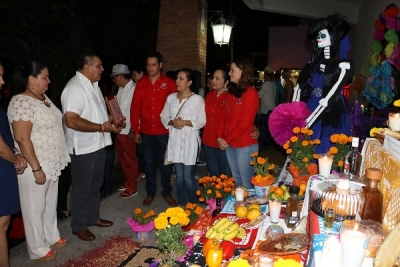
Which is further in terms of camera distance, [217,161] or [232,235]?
[217,161]

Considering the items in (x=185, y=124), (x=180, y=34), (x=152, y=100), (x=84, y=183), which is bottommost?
(x=84, y=183)

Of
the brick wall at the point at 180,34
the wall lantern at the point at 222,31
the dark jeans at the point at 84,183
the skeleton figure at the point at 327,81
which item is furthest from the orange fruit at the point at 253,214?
the wall lantern at the point at 222,31

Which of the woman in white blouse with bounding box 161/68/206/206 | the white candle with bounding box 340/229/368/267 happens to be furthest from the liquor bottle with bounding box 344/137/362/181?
the woman in white blouse with bounding box 161/68/206/206

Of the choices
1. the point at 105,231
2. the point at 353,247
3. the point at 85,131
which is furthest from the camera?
the point at 105,231

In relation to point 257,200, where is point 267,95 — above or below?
above

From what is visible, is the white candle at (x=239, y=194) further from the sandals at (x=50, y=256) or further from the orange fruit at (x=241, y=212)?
the sandals at (x=50, y=256)

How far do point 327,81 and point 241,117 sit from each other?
0.95 m

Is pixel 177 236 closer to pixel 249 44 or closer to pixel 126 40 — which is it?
pixel 126 40

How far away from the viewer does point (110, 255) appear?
3.59 m

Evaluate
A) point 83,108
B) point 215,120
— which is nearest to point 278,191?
point 215,120

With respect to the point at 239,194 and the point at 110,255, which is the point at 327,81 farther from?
the point at 110,255

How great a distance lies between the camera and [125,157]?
5.28 m

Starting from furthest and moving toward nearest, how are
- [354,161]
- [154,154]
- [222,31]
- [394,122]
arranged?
1. [222,31]
2. [154,154]
3. [354,161]
4. [394,122]

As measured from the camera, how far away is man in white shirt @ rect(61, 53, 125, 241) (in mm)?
3525
